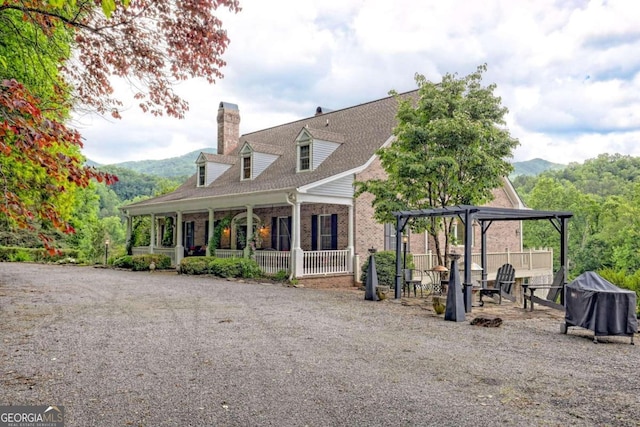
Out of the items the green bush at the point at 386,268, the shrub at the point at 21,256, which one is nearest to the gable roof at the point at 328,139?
the green bush at the point at 386,268

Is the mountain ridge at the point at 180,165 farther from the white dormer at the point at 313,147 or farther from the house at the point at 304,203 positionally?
the white dormer at the point at 313,147

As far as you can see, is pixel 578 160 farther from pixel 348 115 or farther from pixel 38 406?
pixel 38 406

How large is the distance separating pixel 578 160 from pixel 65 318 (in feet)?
331

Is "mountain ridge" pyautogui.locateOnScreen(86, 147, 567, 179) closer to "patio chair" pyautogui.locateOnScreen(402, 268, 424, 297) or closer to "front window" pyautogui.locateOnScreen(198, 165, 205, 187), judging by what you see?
"front window" pyautogui.locateOnScreen(198, 165, 205, 187)

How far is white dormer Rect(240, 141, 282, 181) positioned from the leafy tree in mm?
8588

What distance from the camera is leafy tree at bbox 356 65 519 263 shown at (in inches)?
536

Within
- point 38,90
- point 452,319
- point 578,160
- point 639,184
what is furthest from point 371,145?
point 578,160

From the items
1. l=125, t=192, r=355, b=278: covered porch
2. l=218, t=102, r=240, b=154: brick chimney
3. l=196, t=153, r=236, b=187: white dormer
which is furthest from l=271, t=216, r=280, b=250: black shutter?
l=218, t=102, r=240, b=154: brick chimney

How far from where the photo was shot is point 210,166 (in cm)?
2584

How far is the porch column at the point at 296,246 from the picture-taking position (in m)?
16.8

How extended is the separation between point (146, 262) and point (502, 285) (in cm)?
1613

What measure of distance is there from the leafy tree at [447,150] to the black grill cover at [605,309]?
19.0 ft

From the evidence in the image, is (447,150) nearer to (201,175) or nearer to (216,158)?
(216,158)

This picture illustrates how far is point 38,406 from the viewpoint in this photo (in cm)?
449
